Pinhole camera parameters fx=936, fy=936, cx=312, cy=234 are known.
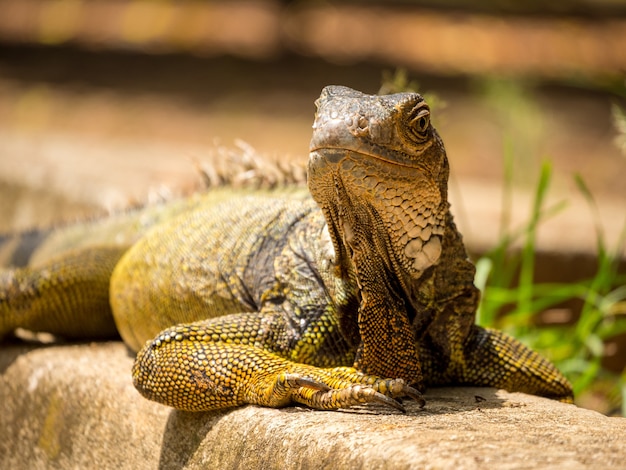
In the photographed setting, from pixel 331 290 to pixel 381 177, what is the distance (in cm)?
72

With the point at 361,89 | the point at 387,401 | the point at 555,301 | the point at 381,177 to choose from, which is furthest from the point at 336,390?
the point at 361,89

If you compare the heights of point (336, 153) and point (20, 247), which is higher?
point (336, 153)

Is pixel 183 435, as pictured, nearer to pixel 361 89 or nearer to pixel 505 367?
pixel 505 367

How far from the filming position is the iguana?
132 inches

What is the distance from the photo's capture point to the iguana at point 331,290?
3359 mm

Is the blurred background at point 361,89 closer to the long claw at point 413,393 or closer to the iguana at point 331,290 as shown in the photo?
the iguana at point 331,290

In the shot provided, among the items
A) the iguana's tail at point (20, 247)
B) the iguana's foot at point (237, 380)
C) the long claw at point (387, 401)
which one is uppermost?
the long claw at point (387, 401)

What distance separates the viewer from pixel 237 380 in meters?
3.73

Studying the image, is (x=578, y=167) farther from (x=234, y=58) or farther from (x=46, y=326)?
(x=46, y=326)

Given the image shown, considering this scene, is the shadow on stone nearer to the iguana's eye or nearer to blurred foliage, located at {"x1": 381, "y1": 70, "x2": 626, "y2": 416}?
the iguana's eye

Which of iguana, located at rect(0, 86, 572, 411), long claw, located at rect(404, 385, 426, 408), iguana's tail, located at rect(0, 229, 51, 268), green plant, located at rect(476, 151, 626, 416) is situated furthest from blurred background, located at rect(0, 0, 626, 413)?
long claw, located at rect(404, 385, 426, 408)

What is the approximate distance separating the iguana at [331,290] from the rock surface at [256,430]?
0.42 ft

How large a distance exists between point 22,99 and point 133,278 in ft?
35.8

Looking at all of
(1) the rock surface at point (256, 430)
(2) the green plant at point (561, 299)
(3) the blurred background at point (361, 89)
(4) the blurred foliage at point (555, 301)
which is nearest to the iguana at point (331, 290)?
(1) the rock surface at point (256, 430)
